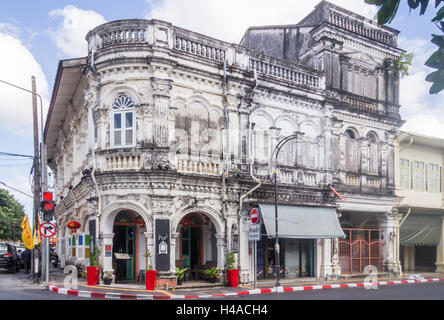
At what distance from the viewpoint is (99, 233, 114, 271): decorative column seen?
17375 mm

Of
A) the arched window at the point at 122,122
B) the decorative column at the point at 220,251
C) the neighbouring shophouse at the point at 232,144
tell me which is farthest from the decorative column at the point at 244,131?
the arched window at the point at 122,122

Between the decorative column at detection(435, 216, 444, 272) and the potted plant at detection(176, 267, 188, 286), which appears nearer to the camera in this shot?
the potted plant at detection(176, 267, 188, 286)

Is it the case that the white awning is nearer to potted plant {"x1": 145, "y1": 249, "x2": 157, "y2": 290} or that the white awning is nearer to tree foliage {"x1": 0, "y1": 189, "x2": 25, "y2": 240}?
potted plant {"x1": 145, "y1": 249, "x2": 157, "y2": 290}

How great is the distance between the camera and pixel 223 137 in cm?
1945

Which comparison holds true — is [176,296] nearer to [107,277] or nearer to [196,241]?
[107,277]

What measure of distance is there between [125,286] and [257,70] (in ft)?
33.1

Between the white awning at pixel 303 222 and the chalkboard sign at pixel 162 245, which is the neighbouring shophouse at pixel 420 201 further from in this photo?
the chalkboard sign at pixel 162 245

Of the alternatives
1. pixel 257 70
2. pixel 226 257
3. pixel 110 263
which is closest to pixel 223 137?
pixel 257 70

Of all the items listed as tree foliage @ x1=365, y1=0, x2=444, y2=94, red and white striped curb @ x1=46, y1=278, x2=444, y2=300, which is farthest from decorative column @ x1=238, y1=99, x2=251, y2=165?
tree foliage @ x1=365, y1=0, x2=444, y2=94

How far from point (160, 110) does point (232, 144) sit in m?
3.35

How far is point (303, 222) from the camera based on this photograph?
67.2 feet

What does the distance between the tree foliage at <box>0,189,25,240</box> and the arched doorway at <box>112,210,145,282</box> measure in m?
42.7

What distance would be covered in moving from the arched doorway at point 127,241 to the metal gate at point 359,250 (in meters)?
9.34
